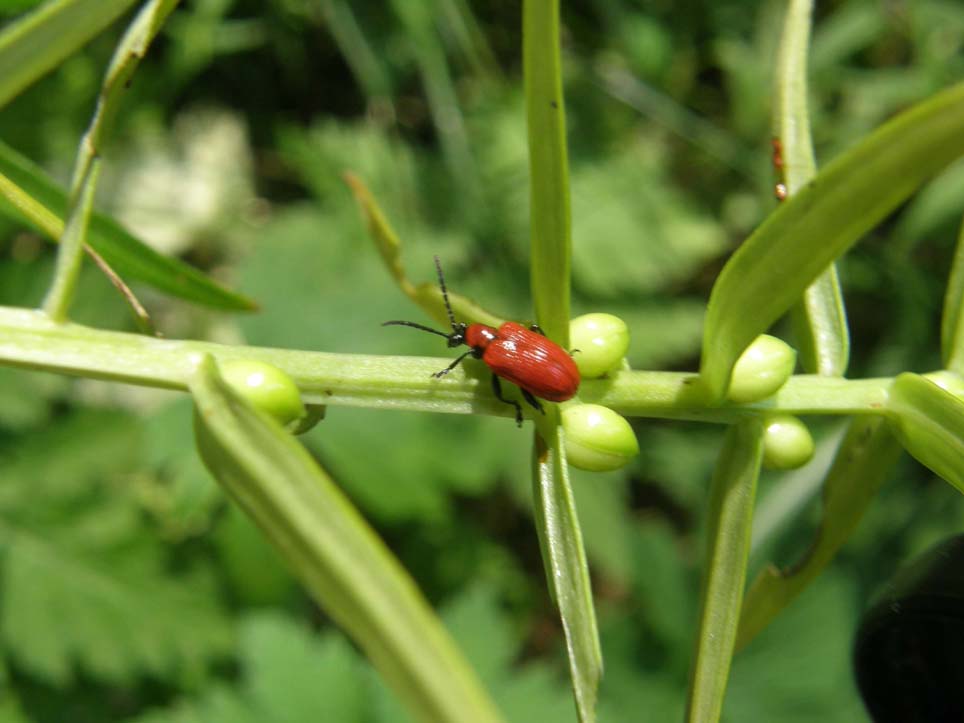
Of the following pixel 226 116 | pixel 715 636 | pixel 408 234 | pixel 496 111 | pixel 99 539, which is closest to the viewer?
pixel 715 636

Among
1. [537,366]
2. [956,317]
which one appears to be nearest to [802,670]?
[956,317]

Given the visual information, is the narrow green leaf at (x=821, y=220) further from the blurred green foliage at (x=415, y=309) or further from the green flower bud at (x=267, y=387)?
the blurred green foliage at (x=415, y=309)

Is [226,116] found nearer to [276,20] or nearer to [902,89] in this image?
[276,20]

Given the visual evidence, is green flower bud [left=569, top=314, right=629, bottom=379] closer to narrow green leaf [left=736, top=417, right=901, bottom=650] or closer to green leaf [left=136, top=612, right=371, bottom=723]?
narrow green leaf [left=736, top=417, right=901, bottom=650]

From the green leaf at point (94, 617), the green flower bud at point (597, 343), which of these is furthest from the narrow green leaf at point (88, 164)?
the green leaf at point (94, 617)

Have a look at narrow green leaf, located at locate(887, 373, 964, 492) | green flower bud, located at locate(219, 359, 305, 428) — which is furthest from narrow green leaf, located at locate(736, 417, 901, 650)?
green flower bud, located at locate(219, 359, 305, 428)

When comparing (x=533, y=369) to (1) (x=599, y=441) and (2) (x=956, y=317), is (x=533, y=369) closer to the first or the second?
(1) (x=599, y=441)

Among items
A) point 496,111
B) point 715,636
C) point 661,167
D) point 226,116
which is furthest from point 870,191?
point 226,116
